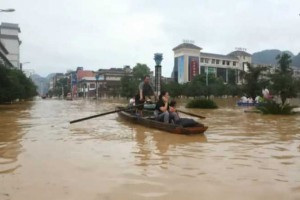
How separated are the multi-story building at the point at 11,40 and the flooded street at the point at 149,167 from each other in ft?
371

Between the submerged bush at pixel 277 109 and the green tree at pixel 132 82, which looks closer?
the submerged bush at pixel 277 109

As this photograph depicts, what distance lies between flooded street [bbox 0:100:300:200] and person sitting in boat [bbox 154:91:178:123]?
134 centimetres

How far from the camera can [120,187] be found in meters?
5.73

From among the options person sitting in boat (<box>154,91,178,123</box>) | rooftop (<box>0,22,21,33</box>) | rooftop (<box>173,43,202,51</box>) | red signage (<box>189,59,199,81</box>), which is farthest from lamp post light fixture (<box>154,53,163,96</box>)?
rooftop (<box>0,22,21,33</box>)

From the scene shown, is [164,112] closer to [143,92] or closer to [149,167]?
[143,92]

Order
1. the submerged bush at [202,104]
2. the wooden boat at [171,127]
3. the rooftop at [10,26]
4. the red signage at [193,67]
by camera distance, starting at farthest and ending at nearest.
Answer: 1. the rooftop at [10,26]
2. the red signage at [193,67]
3. the submerged bush at [202,104]
4. the wooden boat at [171,127]

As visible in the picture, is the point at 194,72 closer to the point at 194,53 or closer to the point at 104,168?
the point at 194,53

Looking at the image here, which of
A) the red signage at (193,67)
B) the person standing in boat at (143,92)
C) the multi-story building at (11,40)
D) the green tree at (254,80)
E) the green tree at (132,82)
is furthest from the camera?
the red signage at (193,67)

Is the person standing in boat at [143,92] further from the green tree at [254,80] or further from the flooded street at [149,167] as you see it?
the green tree at [254,80]

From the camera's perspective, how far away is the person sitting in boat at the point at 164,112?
12906mm

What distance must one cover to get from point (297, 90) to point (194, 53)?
96.0 meters

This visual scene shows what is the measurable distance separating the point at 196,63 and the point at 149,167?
115307mm

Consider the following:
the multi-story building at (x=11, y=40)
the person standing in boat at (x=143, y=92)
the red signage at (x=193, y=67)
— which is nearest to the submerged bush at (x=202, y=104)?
the person standing in boat at (x=143, y=92)

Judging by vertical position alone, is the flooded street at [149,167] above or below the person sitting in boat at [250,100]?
below
